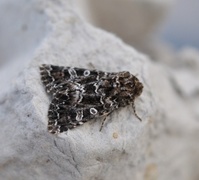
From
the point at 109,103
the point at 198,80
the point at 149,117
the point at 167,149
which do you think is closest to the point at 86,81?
the point at 109,103

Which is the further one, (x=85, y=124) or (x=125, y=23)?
(x=125, y=23)

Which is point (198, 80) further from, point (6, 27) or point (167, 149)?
point (6, 27)

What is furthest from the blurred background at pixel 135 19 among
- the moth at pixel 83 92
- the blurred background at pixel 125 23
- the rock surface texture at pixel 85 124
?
the moth at pixel 83 92

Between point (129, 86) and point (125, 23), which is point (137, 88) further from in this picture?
point (125, 23)

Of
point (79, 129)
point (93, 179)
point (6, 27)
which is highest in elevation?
point (79, 129)

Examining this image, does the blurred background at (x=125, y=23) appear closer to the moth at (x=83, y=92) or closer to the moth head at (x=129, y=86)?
the moth at (x=83, y=92)

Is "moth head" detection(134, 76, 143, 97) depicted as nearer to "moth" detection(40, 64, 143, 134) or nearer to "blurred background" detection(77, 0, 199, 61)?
"moth" detection(40, 64, 143, 134)

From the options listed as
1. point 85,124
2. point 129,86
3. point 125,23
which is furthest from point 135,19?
point 85,124
